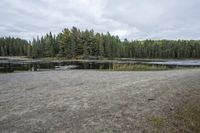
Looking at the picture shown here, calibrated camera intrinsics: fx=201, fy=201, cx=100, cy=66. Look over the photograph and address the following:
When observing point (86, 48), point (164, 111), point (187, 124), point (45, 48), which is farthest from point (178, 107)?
point (45, 48)

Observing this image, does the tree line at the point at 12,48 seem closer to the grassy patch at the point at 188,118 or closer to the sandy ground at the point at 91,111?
the sandy ground at the point at 91,111

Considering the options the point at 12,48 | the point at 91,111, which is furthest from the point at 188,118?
the point at 12,48

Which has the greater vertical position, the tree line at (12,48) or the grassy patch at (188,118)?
the tree line at (12,48)

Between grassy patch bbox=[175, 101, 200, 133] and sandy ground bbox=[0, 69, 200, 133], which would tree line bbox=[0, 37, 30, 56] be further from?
grassy patch bbox=[175, 101, 200, 133]

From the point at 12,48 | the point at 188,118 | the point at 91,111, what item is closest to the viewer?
the point at 188,118

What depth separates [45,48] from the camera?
78562 millimetres

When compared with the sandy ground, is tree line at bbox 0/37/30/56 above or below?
above

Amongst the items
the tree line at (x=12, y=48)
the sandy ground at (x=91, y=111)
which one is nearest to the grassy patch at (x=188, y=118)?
the sandy ground at (x=91, y=111)

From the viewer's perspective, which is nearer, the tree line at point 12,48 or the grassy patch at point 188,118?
the grassy patch at point 188,118

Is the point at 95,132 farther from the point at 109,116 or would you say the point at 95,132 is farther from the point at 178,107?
the point at 178,107

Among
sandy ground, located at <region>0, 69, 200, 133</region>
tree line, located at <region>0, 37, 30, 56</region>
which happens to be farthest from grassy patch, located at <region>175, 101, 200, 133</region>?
tree line, located at <region>0, 37, 30, 56</region>

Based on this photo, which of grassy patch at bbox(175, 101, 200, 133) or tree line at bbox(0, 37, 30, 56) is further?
tree line at bbox(0, 37, 30, 56)

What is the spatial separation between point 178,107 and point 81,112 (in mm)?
3849

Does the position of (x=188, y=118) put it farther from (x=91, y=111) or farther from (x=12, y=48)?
(x=12, y=48)
